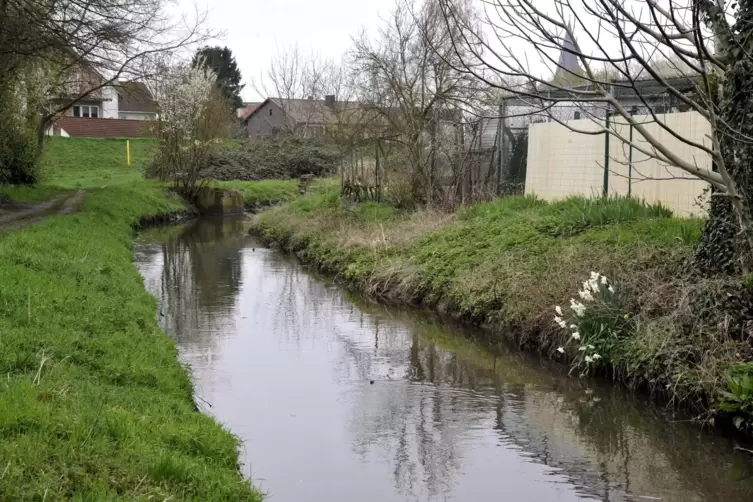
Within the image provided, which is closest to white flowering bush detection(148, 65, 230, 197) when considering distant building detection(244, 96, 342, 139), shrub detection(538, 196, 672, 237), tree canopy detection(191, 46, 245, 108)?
distant building detection(244, 96, 342, 139)

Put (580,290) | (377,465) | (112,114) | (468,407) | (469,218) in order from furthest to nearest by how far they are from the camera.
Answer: (112,114) < (469,218) < (580,290) < (468,407) < (377,465)

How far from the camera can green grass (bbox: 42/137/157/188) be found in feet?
131

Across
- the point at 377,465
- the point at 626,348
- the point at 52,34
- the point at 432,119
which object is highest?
the point at 52,34

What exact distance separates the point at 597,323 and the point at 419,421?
258 centimetres

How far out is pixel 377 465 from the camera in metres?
7.03

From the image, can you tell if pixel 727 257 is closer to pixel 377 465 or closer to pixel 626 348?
pixel 626 348

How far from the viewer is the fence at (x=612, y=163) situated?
41.5 ft

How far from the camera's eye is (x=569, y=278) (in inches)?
426

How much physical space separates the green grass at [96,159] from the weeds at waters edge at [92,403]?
30.2 meters

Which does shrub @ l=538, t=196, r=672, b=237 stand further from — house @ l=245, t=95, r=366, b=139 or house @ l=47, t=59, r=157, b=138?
house @ l=245, t=95, r=366, b=139

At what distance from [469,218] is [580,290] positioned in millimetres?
6677

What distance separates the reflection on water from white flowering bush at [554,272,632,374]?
1.19 ft

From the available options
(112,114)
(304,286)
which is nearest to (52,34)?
(304,286)

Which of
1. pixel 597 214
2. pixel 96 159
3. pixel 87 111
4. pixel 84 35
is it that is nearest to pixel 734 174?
pixel 597 214
